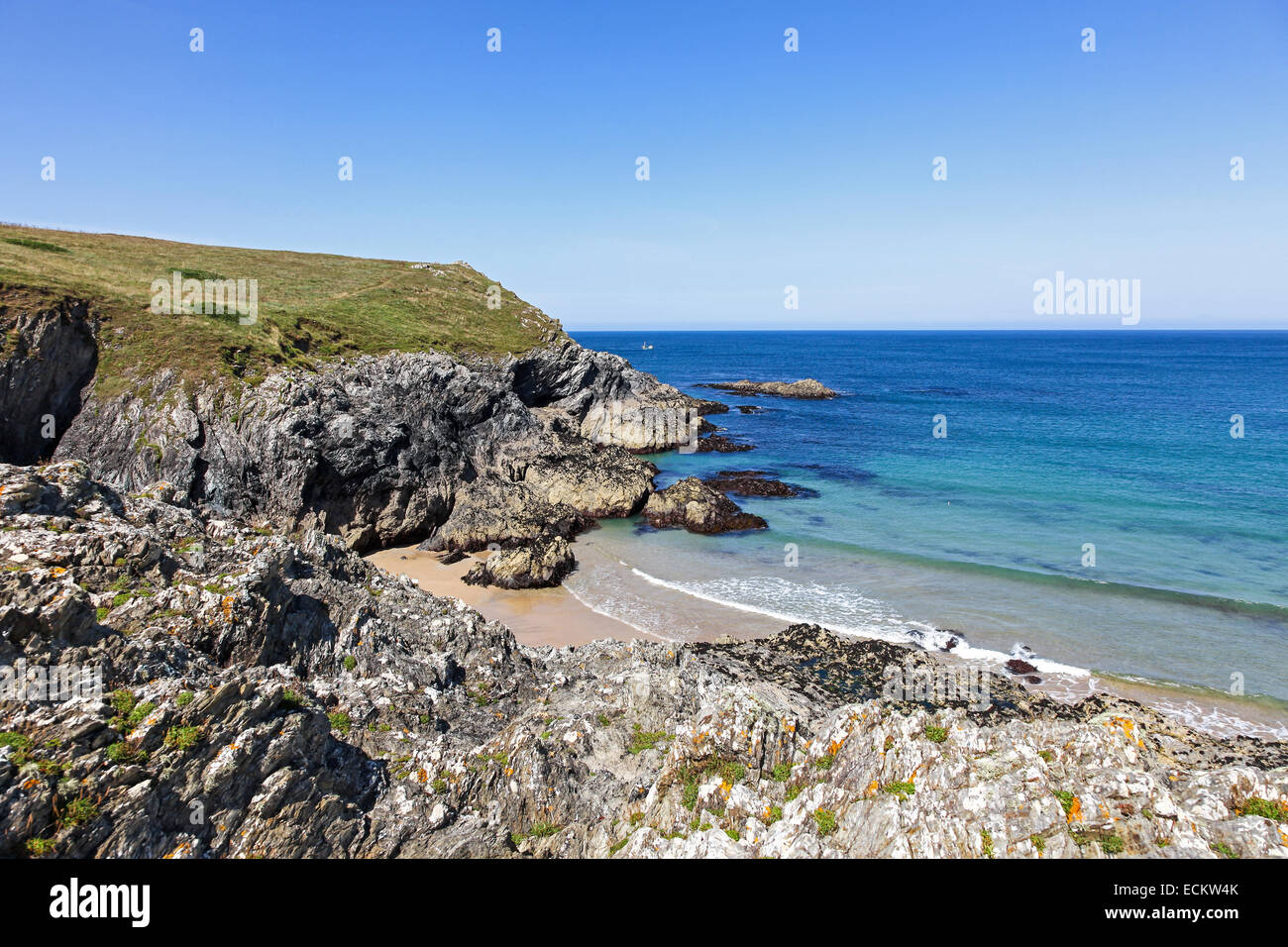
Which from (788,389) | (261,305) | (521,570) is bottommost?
(521,570)

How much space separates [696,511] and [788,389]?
64.4 metres

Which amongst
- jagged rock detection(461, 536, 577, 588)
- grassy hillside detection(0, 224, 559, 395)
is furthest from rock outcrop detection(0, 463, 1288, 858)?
grassy hillside detection(0, 224, 559, 395)

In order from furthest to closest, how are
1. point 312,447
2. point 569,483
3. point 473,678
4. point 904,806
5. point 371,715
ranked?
1. point 569,483
2. point 312,447
3. point 473,678
4. point 371,715
5. point 904,806

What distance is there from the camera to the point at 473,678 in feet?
45.0

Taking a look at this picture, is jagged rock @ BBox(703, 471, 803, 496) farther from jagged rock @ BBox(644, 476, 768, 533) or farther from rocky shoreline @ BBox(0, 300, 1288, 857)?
rocky shoreline @ BBox(0, 300, 1288, 857)

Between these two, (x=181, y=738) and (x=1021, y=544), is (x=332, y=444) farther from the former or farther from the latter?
(x=1021, y=544)

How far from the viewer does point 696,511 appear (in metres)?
38.0

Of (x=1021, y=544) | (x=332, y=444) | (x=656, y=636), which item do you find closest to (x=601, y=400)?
(x=332, y=444)

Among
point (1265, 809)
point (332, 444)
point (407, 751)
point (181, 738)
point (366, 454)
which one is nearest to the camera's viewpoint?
point (1265, 809)

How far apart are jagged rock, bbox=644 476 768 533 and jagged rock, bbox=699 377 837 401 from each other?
56814 millimetres

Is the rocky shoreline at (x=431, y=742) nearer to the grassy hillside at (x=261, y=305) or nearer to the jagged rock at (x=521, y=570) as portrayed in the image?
the jagged rock at (x=521, y=570)
